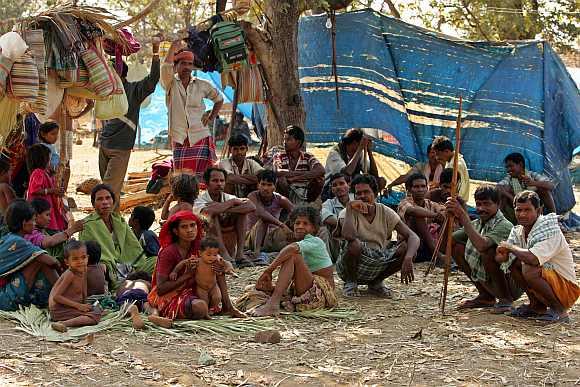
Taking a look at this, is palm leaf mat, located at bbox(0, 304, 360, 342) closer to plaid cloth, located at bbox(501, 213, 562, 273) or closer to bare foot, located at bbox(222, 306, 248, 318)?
bare foot, located at bbox(222, 306, 248, 318)

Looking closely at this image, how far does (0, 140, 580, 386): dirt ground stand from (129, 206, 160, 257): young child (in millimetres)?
1418

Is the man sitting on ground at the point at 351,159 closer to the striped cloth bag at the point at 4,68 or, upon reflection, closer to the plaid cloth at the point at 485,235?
the plaid cloth at the point at 485,235

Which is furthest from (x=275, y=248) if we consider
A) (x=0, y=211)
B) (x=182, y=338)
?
(x=182, y=338)

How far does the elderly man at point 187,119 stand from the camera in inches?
342

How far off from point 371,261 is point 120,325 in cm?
194

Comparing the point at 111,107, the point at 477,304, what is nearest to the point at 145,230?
the point at 111,107

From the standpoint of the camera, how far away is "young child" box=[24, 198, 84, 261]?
6.01 meters

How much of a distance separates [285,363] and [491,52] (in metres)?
6.39

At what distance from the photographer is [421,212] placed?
7.40 metres

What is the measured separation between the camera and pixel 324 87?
10.2 metres

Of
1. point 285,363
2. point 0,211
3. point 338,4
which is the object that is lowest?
point 285,363

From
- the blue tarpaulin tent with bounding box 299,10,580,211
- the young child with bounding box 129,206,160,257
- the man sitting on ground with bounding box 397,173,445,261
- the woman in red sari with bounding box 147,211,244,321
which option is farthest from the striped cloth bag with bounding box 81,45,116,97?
the blue tarpaulin tent with bounding box 299,10,580,211

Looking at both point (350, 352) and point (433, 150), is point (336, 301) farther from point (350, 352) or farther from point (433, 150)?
point (433, 150)

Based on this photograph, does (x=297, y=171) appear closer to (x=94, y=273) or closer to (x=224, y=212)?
(x=224, y=212)
